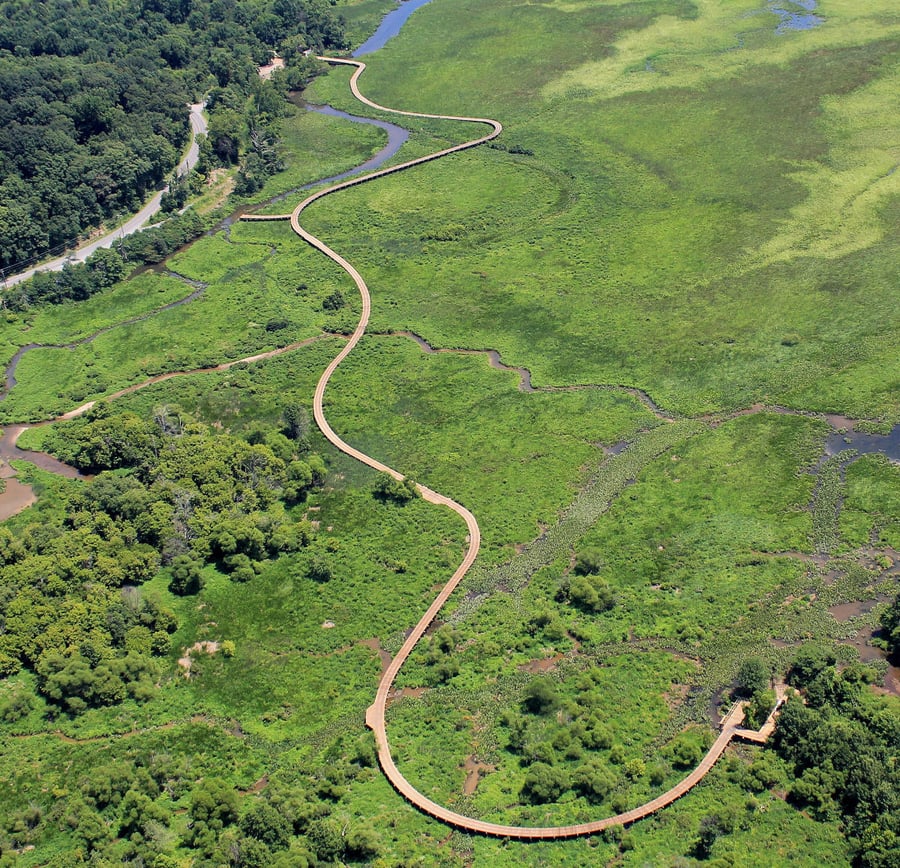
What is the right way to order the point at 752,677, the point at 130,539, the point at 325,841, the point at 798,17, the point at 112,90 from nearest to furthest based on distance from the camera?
1. the point at 325,841
2. the point at 752,677
3. the point at 130,539
4. the point at 112,90
5. the point at 798,17

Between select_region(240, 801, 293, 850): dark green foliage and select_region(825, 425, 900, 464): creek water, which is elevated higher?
select_region(240, 801, 293, 850): dark green foliage

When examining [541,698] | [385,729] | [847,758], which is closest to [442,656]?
[385,729]

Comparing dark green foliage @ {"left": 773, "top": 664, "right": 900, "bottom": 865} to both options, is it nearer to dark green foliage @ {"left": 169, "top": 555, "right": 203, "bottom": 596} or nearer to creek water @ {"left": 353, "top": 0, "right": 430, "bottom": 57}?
dark green foliage @ {"left": 169, "top": 555, "right": 203, "bottom": 596}

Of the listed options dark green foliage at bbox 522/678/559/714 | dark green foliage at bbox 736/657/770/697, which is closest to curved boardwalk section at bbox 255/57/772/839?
dark green foliage at bbox 736/657/770/697

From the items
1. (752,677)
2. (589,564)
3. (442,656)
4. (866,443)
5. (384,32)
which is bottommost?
(442,656)

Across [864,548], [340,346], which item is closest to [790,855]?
[864,548]

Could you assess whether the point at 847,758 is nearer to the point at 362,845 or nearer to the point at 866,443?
the point at 362,845

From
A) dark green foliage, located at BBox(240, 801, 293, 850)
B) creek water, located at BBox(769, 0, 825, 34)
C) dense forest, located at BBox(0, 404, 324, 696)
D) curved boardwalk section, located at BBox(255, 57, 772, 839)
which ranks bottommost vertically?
curved boardwalk section, located at BBox(255, 57, 772, 839)

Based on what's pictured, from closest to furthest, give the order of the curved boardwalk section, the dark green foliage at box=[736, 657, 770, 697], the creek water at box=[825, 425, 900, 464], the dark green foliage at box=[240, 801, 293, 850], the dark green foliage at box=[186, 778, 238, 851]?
the dark green foliage at box=[240, 801, 293, 850]
the dark green foliage at box=[186, 778, 238, 851]
the curved boardwalk section
the dark green foliage at box=[736, 657, 770, 697]
the creek water at box=[825, 425, 900, 464]

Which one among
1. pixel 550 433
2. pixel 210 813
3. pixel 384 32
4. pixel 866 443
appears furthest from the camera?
pixel 384 32
